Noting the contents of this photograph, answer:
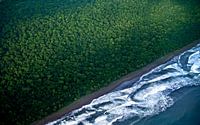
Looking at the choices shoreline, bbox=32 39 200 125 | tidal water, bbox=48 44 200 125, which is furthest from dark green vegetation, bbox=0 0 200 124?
tidal water, bbox=48 44 200 125

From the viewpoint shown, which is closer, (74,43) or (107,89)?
(107,89)

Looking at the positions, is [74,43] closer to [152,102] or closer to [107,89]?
[107,89]

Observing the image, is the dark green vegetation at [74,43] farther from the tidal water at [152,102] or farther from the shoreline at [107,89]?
the tidal water at [152,102]

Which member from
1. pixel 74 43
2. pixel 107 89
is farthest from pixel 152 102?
pixel 74 43

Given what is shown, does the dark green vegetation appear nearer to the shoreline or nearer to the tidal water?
the shoreline

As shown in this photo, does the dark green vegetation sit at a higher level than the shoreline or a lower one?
higher
